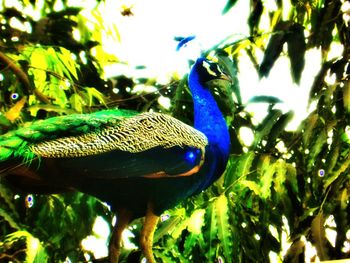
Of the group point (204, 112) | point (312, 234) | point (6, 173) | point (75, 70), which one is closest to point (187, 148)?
point (204, 112)

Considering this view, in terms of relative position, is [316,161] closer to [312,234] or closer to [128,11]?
[312,234]

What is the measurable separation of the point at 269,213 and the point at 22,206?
0.86m

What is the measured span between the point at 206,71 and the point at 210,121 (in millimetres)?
176

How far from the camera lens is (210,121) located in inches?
66.9

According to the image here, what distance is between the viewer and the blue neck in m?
1.67

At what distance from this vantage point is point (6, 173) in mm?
1479

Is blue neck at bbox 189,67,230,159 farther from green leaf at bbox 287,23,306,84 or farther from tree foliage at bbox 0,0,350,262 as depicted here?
green leaf at bbox 287,23,306,84

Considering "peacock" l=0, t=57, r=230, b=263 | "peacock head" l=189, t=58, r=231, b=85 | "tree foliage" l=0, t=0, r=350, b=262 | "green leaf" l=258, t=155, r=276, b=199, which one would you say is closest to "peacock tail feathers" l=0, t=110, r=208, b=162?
"peacock" l=0, t=57, r=230, b=263

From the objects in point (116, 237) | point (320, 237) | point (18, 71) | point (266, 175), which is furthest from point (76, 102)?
point (320, 237)

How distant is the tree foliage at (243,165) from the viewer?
2176 mm

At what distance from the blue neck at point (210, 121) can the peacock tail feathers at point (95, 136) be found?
3cm

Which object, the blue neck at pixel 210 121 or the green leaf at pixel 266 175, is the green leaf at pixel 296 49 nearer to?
the green leaf at pixel 266 175

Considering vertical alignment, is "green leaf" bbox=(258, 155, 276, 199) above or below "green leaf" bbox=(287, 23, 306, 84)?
below

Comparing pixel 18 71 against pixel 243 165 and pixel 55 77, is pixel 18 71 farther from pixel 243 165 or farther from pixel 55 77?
pixel 243 165
